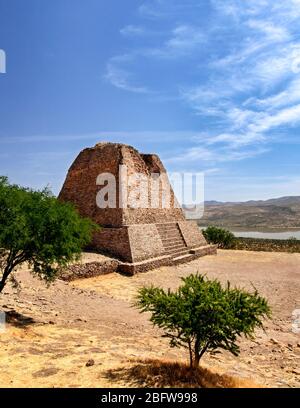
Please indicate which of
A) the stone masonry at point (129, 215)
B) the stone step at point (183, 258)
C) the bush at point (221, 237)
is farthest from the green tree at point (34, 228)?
the bush at point (221, 237)

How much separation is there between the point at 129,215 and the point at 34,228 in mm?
10914

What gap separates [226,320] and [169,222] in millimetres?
18521

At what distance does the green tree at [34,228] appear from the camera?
7.92 metres

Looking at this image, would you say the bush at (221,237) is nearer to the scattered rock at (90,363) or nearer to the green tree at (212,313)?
the green tree at (212,313)

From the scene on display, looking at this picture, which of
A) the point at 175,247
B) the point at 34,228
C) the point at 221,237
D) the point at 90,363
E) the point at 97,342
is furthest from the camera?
the point at 221,237

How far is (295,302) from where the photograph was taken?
12391 millimetres

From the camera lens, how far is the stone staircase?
20741 mm

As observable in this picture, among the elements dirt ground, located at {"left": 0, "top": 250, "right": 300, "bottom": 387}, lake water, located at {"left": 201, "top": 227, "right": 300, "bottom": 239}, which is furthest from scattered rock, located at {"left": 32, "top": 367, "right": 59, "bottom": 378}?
lake water, located at {"left": 201, "top": 227, "right": 300, "bottom": 239}

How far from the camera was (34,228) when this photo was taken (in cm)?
831

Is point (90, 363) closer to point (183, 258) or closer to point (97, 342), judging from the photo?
point (97, 342)

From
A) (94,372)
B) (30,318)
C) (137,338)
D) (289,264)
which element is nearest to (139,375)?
(94,372)

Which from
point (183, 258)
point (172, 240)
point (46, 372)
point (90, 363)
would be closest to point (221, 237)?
point (172, 240)

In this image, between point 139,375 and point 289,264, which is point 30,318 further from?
point 289,264

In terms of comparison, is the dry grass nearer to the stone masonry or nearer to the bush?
the stone masonry
